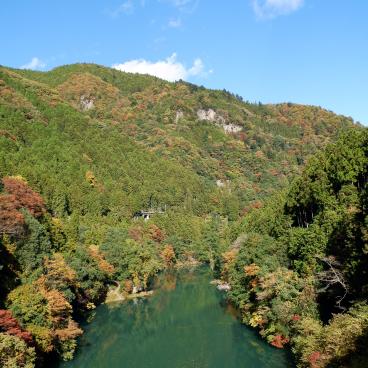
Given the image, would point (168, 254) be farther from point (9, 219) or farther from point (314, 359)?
point (314, 359)

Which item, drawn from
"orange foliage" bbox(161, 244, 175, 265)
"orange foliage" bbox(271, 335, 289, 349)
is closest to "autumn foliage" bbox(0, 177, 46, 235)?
"orange foliage" bbox(271, 335, 289, 349)

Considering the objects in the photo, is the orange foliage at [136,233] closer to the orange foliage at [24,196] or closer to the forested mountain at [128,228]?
the forested mountain at [128,228]

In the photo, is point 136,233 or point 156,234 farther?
point 156,234

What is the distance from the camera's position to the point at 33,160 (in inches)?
4232

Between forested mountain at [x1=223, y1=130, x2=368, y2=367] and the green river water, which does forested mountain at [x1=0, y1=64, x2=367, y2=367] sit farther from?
the green river water

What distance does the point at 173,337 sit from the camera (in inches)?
2338

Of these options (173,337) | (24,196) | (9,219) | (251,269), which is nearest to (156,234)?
(24,196)

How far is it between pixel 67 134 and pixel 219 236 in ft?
188

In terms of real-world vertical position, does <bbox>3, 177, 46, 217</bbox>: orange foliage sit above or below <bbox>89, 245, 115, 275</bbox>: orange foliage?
above

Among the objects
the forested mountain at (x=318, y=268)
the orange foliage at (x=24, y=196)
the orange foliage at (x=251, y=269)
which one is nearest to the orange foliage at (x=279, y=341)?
the forested mountain at (x=318, y=268)

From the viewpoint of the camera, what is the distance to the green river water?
49694mm

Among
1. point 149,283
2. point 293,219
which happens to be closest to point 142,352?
point 293,219

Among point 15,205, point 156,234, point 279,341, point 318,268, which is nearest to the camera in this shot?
point 318,268

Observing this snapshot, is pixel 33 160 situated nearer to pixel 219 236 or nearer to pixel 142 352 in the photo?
pixel 219 236
